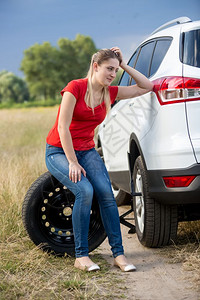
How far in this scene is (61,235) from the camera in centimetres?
449

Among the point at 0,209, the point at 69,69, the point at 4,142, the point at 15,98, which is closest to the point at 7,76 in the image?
the point at 15,98

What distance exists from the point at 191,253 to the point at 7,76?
110 metres

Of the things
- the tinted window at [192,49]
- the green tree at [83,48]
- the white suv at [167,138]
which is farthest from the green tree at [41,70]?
the tinted window at [192,49]

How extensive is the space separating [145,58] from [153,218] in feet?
5.43

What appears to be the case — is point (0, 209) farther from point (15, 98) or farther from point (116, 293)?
point (15, 98)

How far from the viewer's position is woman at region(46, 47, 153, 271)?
4016mm

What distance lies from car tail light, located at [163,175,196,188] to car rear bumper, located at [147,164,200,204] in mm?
23

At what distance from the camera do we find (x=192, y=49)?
3.98 meters

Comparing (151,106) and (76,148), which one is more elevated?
(151,106)

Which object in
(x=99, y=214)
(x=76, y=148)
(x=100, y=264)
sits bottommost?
(x=100, y=264)

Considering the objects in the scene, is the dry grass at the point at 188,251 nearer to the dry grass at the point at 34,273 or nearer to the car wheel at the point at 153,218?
the car wheel at the point at 153,218

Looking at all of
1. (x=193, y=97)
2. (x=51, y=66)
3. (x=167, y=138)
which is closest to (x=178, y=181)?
(x=167, y=138)

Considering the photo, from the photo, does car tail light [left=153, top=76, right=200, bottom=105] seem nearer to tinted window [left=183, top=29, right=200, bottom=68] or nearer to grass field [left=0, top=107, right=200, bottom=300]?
tinted window [left=183, top=29, right=200, bottom=68]

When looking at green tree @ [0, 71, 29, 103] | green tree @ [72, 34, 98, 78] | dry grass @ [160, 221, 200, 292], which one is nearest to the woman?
dry grass @ [160, 221, 200, 292]
